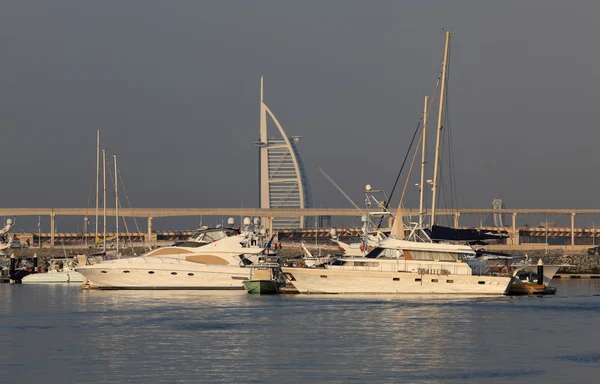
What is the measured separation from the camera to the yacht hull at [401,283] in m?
49.5

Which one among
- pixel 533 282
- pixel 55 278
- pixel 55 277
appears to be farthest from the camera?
pixel 55 277

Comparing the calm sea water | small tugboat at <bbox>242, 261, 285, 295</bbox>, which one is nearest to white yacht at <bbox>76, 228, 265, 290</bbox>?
small tugboat at <bbox>242, 261, 285, 295</bbox>

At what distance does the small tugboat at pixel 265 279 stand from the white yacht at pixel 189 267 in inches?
23.0

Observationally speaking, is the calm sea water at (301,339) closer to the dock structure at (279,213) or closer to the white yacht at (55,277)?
the white yacht at (55,277)

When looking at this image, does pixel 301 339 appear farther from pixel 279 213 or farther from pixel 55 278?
pixel 279 213

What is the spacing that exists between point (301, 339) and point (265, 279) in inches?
857

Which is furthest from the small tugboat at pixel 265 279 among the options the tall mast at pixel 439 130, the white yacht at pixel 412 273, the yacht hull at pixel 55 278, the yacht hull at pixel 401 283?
the yacht hull at pixel 55 278

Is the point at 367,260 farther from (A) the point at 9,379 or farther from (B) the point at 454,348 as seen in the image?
(A) the point at 9,379

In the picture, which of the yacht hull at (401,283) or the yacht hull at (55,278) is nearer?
the yacht hull at (401,283)

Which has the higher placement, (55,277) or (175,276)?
(175,276)

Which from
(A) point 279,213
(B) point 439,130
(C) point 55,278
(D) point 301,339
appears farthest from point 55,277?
(A) point 279,213

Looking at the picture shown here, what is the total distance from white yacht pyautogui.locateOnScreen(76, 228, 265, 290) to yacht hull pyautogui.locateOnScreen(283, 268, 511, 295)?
640cm

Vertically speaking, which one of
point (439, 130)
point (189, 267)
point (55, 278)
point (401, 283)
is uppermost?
point (439, 130)

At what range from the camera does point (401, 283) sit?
1950 inches
